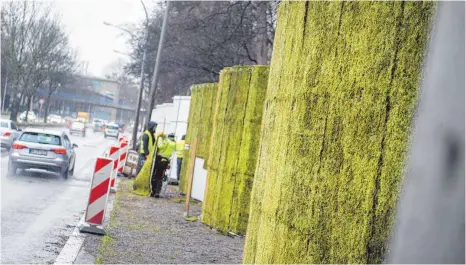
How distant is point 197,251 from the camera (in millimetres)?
10102

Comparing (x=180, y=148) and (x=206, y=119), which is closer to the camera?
(x=206, y=119)

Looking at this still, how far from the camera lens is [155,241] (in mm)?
10633

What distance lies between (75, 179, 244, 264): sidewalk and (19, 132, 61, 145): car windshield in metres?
7.26

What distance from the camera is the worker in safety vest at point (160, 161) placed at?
58.1 feet

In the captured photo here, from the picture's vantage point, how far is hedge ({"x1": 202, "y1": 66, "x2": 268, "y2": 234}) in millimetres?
11555

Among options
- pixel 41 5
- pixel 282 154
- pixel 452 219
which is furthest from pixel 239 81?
pixel 41 5

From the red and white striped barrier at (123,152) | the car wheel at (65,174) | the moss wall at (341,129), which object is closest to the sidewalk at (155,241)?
the moss wall at (341,129)

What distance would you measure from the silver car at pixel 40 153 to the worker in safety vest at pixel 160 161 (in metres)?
4.49

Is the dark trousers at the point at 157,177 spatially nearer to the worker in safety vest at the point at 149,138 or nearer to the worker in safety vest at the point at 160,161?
the worker in safety vest at the point at 160,161

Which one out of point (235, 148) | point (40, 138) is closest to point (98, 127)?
point (40, 138)

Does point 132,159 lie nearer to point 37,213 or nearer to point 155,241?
point 37,213

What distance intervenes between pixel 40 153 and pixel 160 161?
5.08 metres

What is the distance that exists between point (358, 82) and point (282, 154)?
2.17 ft

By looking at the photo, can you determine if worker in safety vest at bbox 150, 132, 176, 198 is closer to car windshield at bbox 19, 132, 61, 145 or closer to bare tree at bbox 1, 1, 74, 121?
car windshield at bbox 19, 132, 61, 145
